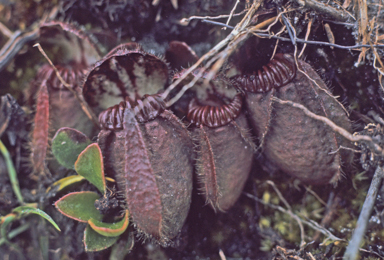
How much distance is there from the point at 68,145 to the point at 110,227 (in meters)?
0.52

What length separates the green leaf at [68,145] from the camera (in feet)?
5.03

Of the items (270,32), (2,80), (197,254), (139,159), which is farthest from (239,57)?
(2,80)

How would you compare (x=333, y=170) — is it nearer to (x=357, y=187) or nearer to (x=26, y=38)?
(x=357, y=187)

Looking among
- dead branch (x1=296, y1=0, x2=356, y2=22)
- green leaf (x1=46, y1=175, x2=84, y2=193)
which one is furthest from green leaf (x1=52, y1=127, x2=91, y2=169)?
dead branch (x1=296, y1=0, x2=356, y2=22)

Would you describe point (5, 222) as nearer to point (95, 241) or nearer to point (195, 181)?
point (95, 241)

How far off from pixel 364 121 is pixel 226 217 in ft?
3.28

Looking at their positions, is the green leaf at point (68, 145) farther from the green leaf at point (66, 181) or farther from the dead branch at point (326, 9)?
the dead branch at point (326, 9)

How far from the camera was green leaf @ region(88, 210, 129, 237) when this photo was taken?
4.50ft

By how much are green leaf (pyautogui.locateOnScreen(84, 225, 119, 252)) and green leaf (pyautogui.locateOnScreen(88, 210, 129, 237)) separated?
0.25 ft

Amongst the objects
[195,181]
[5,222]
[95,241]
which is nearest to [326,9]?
[195,181]

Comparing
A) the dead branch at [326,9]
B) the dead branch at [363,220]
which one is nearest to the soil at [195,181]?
the dead branch at [326,9]

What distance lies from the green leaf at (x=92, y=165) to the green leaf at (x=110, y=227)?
19 cm

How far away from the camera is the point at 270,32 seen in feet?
4.92

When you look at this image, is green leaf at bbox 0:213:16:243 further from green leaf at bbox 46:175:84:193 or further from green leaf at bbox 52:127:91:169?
green leaf at bbox 52:127:91:169
